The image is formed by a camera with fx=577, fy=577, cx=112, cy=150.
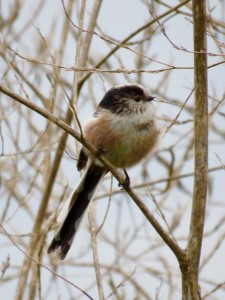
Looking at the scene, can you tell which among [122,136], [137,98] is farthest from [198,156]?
[137,98]

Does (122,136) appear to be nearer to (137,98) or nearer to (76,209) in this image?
(137,98)

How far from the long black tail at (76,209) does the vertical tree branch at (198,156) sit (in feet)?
4.43

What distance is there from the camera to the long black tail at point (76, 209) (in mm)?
4219

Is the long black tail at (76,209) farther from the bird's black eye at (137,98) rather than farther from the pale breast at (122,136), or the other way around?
the bird's black eye at (137,98)

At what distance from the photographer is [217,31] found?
4828 mm

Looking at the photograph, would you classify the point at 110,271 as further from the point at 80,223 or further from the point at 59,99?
the point at 59,99

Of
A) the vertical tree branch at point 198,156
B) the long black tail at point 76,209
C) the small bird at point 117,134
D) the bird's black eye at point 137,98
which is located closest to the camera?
the vertical tree branch at point 198,156

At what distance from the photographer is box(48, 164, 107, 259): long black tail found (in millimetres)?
4219

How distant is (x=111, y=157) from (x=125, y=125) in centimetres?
31

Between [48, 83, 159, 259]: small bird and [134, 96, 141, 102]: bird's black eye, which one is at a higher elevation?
[134, 96, 141, 102]: bird's black eye

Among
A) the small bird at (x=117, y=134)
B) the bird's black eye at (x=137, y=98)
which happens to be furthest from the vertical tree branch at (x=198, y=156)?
the bird's black eye at (x=137, y=98)

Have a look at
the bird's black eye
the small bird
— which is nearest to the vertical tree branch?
the small bird

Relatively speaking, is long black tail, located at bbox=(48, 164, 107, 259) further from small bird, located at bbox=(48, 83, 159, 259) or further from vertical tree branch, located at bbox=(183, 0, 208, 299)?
vertical tree branch, located at bbox=(183, 0, 208, 299)

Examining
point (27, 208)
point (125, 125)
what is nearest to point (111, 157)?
point (125, 125)
